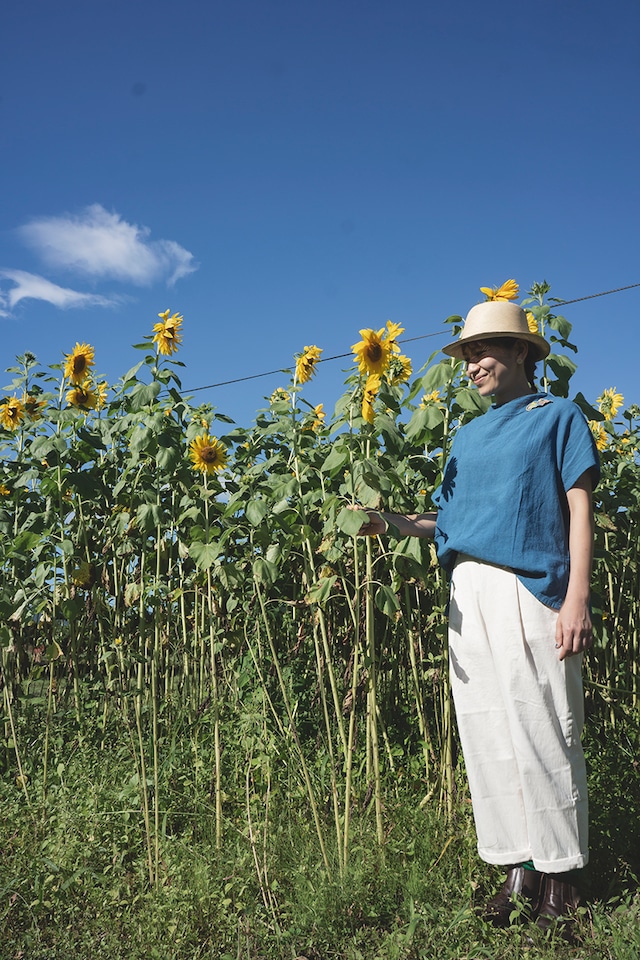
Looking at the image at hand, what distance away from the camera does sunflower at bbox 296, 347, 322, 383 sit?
2924 millimetres

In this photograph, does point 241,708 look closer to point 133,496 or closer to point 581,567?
point 133,496

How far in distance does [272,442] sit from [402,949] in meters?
2.10

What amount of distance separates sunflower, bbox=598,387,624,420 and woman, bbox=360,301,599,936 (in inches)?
103

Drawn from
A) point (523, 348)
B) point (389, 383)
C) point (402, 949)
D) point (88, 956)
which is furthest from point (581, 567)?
point (88, 956)

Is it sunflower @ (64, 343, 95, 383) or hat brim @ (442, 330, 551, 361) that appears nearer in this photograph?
hat brim @ (442, 330, 551, 361)

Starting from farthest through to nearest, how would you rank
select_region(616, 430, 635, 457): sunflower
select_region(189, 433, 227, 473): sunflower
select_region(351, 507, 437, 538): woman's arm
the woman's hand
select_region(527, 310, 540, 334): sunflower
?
1. select_region(616, 430, 635, 457): sunflower
2. select_region(527, 310, 540, 334): sunflower
3. select_region(189, 433, 227, 473): sunflower
4. select_region(351, 507, 437, 538): woman's arm
5. the woman's hand

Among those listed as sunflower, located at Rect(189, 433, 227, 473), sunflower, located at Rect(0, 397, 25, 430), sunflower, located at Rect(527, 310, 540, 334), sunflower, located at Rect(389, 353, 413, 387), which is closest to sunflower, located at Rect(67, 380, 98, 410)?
sunflower, located at Rect(0, 397, 25, 430)

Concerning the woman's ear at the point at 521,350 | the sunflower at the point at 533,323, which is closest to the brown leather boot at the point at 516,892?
the woman's ear at the point at 521,350

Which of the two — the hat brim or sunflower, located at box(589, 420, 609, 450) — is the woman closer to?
the hat brim

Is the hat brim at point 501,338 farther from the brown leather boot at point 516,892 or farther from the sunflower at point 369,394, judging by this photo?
the brown leather boot at point 516,892

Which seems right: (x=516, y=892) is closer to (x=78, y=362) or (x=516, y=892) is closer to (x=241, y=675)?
(x=241, y=675)

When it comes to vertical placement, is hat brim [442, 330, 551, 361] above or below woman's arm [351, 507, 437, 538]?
above

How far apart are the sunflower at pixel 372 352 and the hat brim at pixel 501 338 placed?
0.20m

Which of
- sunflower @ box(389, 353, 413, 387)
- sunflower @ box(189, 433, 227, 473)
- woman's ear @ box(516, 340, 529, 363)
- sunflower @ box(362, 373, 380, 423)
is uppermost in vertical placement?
sunflower @ box(389, 353, 413, 387)
